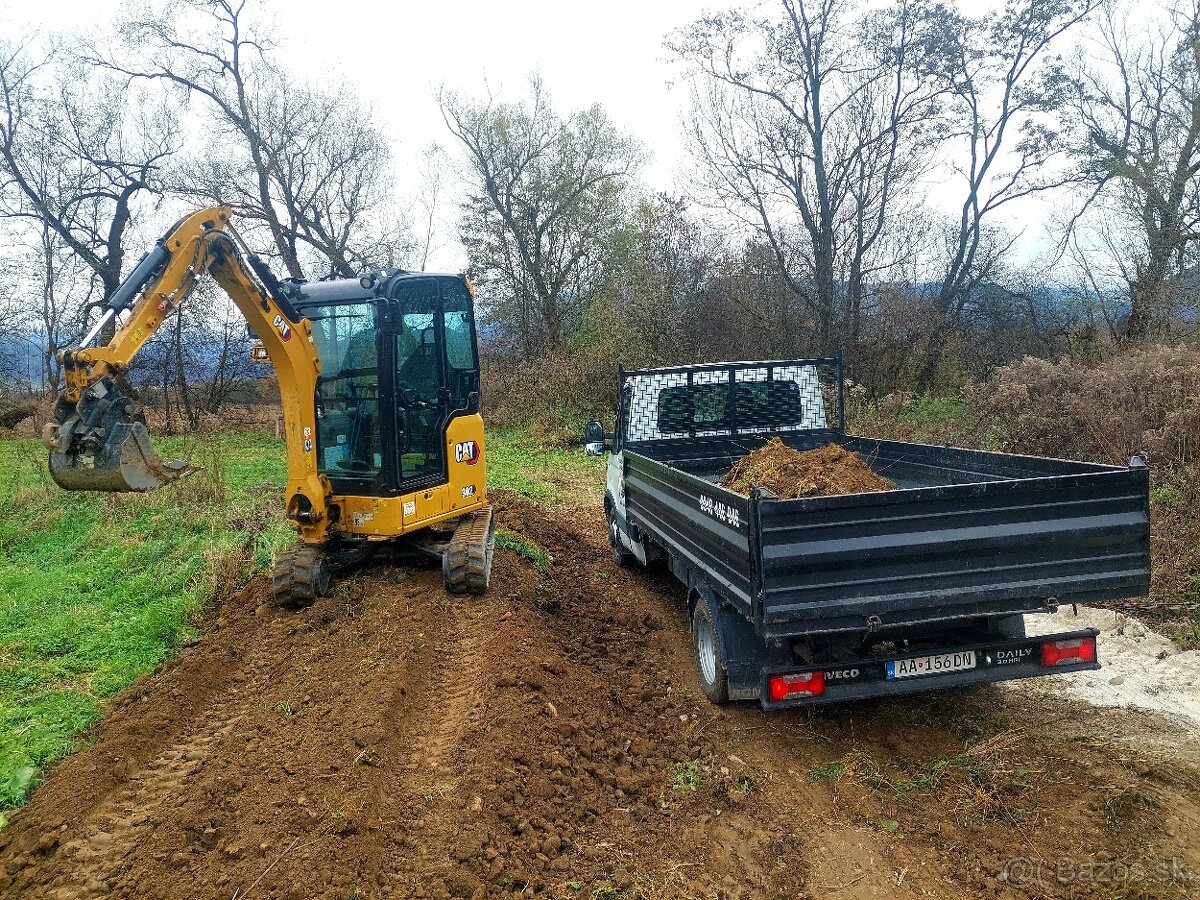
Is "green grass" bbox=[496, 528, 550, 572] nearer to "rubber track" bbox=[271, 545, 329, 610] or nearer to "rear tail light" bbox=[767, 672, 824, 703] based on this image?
"rubber track" bbox=[271, 545, 329, 610]

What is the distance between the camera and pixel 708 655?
475 cm

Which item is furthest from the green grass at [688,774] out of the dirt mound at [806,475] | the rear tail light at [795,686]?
the dirt mound at [806,475]

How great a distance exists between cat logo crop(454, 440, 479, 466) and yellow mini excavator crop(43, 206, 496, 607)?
0.01 metres

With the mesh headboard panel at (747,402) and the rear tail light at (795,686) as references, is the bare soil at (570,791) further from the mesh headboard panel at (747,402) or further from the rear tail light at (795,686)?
the mesh headboard panel at (747,402)

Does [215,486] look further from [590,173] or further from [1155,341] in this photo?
[590,173]

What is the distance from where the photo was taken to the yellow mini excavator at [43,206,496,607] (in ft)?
19.4

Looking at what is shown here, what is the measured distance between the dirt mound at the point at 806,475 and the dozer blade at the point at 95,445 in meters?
3.68

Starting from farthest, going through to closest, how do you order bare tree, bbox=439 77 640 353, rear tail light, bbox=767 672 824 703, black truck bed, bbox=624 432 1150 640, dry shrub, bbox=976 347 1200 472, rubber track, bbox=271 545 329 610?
1. bare tree, bbox=439 77 640 353
2. dry shrub, bbox=976 347 1200 472
3. rubber track, bbox=271 545 329 610
4. rear tail light, bbox=767 672 824 703
5. black truck bed, bbox=624 432 1150 640

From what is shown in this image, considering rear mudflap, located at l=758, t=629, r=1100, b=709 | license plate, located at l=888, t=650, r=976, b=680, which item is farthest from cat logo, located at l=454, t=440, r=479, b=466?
license plate, located at l=888, t=650, r=976, b=680

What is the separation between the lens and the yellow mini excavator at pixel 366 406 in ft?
19.4

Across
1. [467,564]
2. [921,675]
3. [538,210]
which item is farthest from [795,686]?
[538,210]

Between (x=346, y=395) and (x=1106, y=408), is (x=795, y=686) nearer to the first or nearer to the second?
(x=346, y=395)

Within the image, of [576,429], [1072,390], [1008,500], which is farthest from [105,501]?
[1072,390]

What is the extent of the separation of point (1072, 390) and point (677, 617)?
679cm
